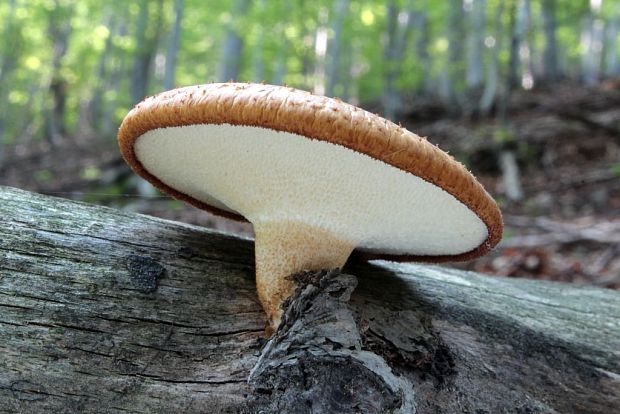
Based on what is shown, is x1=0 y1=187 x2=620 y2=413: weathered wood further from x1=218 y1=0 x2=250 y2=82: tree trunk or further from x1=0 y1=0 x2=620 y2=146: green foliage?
x1=218 y1=0 x2=250 y2=82: tree trunk

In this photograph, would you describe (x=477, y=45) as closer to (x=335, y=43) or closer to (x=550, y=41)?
(x=550, y=41)

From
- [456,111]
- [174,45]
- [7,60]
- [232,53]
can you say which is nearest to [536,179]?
[456,111]

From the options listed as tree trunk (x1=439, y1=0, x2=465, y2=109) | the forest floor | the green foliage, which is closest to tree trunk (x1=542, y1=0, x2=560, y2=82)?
the green foliage

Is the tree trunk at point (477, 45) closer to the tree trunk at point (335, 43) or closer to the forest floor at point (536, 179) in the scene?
the forest floor at point (536, 179)

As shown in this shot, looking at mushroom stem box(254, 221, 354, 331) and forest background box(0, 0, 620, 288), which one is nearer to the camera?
mushroom stem box(254, 221, 354, 331)

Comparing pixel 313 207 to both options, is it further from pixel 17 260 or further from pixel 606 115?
pixel 606 115

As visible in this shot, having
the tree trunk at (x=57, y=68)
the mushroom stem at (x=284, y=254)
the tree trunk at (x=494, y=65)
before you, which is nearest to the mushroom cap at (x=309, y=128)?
→ the mushroom stem at (x=284, y=254)
